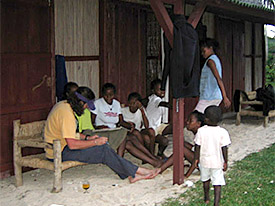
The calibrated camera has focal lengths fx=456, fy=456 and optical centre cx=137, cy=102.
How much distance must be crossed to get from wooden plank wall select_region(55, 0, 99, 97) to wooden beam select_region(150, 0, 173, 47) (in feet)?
6.33

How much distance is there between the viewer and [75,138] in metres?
5.45

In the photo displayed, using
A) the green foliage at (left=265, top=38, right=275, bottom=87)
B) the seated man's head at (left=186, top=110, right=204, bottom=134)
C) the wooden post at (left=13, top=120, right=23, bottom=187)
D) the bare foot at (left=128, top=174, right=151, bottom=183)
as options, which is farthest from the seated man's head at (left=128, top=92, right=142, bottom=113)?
the green foliage at (left=265, top=38, right=275, bottom=87)

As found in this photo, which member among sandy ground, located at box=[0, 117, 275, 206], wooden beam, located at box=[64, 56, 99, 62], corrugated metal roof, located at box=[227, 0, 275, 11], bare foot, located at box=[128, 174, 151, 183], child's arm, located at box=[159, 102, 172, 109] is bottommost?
sandy ground, located at box=[0, 117, 275, 206]

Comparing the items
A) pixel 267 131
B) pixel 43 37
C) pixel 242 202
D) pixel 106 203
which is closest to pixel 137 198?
pixel 106 203

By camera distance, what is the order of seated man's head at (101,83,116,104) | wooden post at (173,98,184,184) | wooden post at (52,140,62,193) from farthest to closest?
1. seated man's head at (101,83,116,104)
2. wooden post at (173,98,184,184)
3. wooden post at (52,140,62,193)

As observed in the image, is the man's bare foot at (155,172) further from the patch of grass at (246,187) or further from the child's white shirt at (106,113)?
the child's white shirt at (106,113)

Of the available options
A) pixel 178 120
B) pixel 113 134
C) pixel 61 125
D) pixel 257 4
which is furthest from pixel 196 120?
pixel 257 4

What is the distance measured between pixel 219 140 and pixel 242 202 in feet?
2.57

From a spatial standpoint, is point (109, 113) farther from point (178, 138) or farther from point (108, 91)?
point (178, 138)

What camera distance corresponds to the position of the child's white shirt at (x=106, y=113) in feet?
21.5

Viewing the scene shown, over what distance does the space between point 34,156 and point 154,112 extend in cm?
208

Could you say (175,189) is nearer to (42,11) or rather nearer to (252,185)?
(252,185)

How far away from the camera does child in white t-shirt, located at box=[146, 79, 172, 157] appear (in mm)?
6762

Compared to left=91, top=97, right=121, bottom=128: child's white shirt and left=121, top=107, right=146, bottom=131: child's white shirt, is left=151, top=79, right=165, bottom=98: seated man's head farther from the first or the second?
left=91, top=97, right=121, bottom=128: child's white shirt
